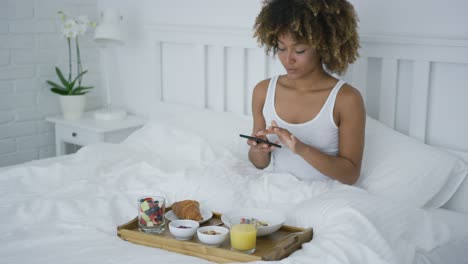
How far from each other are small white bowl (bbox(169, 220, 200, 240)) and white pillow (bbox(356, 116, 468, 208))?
1.99ft

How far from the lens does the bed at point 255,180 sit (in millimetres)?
1381

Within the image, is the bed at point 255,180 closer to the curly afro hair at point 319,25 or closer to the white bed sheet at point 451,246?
the white bed sheet at point 451,246

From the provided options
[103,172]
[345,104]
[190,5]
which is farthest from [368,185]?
[190,5]

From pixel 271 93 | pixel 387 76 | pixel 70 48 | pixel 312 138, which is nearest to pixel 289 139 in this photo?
pixel 312 138

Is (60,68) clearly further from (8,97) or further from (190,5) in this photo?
(190,5)

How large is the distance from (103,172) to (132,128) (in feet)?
2.75

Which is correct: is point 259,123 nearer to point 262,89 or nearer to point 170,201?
point 262,89

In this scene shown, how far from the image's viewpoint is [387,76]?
6.57ft

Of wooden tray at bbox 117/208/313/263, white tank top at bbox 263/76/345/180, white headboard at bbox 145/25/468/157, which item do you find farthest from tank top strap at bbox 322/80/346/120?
wooden tray at bbox 117/208/313/263

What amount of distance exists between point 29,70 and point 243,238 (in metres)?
1.84

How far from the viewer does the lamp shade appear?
8.88ft

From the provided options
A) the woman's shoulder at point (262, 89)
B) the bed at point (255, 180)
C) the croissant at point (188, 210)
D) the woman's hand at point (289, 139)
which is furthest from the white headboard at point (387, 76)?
the croissant at point (188, 210)

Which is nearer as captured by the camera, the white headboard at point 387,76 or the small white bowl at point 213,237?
the small white bowl at point 213,237

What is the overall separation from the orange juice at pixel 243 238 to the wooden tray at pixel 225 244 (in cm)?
2
